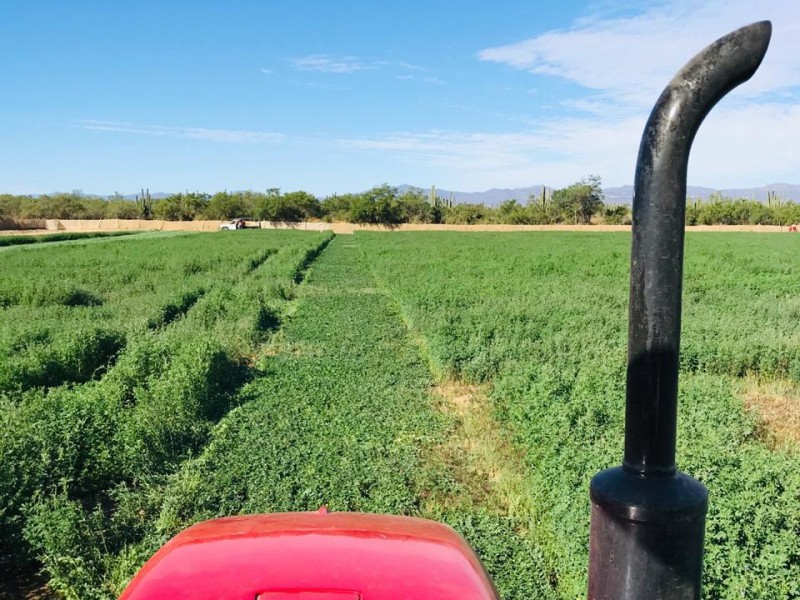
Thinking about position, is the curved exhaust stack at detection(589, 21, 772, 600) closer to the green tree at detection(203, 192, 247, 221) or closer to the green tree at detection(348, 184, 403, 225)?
the green tree at detection(348, 184, 403, 225)

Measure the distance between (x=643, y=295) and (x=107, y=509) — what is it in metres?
5.82

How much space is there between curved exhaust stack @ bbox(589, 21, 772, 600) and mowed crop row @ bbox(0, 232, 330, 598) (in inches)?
168

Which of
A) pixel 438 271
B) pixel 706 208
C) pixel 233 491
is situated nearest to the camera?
pixel 233 491

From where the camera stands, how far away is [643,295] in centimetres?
128

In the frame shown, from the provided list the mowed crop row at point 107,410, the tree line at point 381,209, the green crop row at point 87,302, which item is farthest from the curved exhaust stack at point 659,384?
the tree line at point 381,209

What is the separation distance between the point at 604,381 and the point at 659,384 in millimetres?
6778

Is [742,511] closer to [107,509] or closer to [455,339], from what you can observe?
[107,509]

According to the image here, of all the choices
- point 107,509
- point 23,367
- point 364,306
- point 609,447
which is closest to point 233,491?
point 107,509

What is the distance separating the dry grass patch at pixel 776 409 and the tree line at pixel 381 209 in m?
84.8

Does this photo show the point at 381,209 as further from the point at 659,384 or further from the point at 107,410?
the point at 659,384

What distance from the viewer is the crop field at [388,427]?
459 centimetres

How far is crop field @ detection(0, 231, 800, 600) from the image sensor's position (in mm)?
4586

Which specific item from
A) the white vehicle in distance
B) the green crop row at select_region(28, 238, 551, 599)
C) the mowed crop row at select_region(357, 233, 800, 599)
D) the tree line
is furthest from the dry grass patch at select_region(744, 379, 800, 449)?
the tree line

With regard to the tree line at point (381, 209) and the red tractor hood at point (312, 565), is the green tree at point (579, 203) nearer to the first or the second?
the tree line at point (381, 209)
